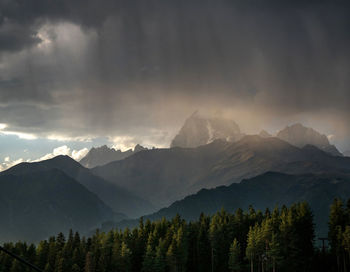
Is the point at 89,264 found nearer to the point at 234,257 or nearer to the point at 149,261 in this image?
the point at 149,261

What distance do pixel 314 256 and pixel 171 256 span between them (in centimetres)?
4692

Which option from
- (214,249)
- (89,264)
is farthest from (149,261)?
(214,249)

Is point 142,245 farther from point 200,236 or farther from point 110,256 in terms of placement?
point 200,236

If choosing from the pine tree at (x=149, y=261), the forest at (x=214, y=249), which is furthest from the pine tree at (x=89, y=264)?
the pine tree at (x=149, y=261)

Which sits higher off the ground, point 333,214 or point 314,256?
point 333,214

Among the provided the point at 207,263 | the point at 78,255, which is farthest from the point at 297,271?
the point at 78,255

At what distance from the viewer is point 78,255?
147 meters

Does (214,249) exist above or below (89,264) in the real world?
above

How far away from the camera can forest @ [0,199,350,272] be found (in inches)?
5123

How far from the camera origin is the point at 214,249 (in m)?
147

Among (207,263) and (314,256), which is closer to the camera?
(314,256)

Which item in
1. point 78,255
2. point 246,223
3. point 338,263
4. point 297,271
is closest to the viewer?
point 338,263

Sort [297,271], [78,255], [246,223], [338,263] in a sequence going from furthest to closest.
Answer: [246,223]
[78,255]
[297,271]
[338,263]

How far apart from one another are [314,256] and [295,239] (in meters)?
13.9
